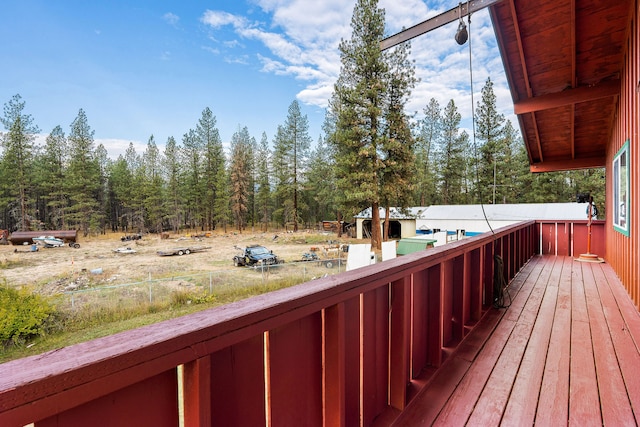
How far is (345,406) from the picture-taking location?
4.14ft

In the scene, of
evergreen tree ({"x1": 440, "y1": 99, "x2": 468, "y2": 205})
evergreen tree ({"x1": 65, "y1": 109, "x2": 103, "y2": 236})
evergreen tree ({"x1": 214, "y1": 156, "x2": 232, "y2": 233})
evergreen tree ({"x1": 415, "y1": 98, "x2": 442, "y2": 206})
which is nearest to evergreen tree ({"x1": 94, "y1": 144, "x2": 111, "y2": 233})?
evergreen tree ({"x1": 65, "y1": 109, "x2": 103, "y2": 236})

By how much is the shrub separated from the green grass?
182mm

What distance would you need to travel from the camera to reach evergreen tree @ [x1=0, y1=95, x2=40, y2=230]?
2175 centimetres

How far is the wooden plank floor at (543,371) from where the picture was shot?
1.54 metres

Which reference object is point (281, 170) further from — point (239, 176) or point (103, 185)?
point (103, 185)

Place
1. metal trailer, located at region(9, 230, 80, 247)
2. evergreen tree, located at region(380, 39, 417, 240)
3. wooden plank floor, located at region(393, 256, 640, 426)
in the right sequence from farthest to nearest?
metal trailer, located at region(9, 230, 80, 247) → evergreen tree, located at region(380, 39, 417, 240) → wooden plank floor, located at region(393, 256, 640, 426)

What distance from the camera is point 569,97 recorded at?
169 inches

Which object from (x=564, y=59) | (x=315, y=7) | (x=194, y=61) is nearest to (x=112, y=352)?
(x=564, y=59)

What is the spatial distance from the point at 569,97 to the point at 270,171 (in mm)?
28217

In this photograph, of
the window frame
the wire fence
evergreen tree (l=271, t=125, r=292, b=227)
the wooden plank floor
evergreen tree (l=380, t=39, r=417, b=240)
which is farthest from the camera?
evergreen tree (l=271, t=125, r=292, b=227)

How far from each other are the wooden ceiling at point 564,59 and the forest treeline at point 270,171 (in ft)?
34.8

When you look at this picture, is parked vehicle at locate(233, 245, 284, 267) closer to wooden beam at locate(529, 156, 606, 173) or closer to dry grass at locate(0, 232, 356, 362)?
dry grass at locate(0, 232, 356, 362)

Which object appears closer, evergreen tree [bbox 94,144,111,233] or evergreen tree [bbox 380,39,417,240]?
evergreen tree [bbox 380,39,417,240]

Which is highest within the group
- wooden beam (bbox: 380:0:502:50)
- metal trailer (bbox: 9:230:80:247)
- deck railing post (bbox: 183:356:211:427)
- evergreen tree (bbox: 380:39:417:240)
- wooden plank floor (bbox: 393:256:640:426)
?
evergreen tree (bbox: 380:39:417:240)
